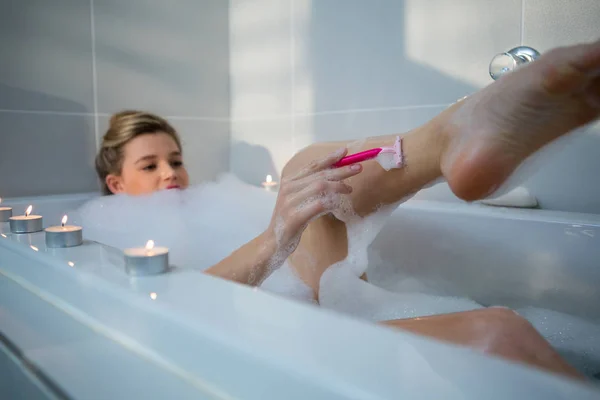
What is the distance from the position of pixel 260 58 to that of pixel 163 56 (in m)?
0.36

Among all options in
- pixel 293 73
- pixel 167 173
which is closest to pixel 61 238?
pixel 167 173

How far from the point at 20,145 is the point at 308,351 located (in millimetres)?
1484

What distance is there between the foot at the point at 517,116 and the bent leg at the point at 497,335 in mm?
205

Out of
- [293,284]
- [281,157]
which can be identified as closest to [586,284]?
[293,284]

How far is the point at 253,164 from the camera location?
1955 millimetres

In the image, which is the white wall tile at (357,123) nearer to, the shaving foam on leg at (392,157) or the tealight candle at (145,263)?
the shaving foam on leg at (392,157)

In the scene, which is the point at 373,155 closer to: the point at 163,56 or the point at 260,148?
the point at 260,148

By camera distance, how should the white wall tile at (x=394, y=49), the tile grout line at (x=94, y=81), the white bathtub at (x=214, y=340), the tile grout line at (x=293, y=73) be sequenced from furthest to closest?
the tile grout line at (x=293, y=73), the tile grout line at (x=94, y=81), the white wall tile at (x=394, y=49), the white bathtub at (x=214, y=340)

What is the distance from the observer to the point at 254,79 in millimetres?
1919

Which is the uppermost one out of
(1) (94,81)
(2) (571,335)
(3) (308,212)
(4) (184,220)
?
(1) (94,81)

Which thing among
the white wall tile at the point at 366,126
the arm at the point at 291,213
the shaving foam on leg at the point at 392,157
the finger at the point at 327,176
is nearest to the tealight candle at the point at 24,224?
the arm at the point at 291,213

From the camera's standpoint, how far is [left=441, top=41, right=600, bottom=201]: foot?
506mm

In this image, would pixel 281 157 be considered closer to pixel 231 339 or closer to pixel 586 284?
pixel 586 284

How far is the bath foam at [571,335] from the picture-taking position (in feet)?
2.33
